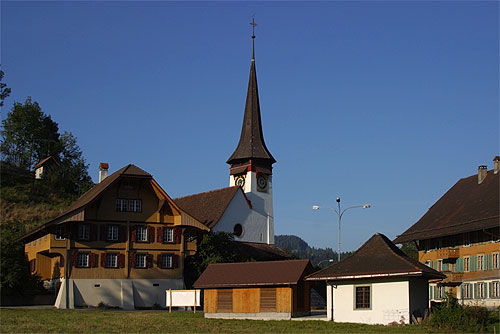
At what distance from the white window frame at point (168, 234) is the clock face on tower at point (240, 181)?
20934mm

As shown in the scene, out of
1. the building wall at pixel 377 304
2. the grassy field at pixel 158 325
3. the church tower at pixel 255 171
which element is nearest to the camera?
the grassy field at pixel 158 325

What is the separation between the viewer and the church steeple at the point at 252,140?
76.9 meters

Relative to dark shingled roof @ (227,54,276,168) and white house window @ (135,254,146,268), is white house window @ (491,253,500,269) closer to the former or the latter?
white house window @ (135,254,146,268)

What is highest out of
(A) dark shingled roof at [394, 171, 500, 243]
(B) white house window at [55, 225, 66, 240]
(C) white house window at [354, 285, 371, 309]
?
(A) dark shingled roof at [394, 171, 500, 243]

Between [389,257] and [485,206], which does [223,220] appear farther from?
[389,257]

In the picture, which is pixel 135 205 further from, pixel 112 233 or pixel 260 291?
pixel 260 291

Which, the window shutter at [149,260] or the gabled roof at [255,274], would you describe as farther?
the window shutter at [149,260]

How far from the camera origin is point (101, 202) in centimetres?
5359

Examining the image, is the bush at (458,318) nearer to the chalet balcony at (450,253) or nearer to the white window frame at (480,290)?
the white window frame at (480,290)

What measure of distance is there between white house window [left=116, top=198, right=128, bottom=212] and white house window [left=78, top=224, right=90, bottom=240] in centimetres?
268

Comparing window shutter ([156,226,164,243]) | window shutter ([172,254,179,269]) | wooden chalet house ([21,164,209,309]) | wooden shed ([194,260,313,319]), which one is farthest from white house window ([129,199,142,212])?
wooden shed ([194,260,313,319])

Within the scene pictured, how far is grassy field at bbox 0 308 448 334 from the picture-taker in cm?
3166

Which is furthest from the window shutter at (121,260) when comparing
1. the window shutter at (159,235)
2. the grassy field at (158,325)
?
the grassy field at (158,325)

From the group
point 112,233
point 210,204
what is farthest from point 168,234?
point 210,204
